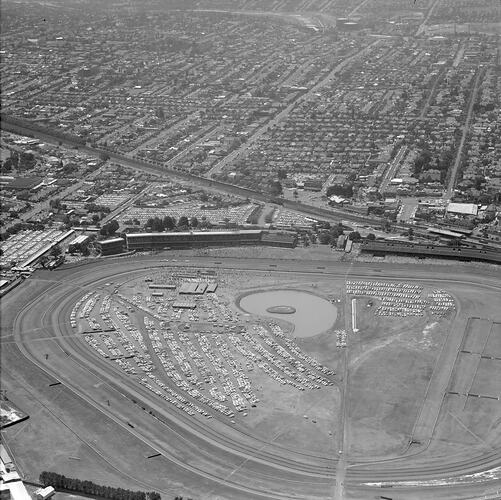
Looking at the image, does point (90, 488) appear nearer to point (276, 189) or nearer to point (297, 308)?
point (297, 308)

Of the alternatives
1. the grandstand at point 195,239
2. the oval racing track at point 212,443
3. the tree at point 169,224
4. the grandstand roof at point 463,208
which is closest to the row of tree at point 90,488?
the oval racing track at point 212,443

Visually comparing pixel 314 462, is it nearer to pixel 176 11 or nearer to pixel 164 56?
pixel 164 56

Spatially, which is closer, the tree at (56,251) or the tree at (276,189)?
the tree at (56,251)

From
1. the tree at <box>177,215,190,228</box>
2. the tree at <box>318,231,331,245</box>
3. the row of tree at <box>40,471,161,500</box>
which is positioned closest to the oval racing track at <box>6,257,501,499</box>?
the row of tree at <box>40,471,161,500</box>

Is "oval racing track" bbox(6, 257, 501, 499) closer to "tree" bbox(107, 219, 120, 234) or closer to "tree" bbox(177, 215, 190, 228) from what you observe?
"tree" bbox(107, 219, 120, 234)

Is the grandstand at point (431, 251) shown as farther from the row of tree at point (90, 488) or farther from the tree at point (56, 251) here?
the row of tree at point (90, 488)

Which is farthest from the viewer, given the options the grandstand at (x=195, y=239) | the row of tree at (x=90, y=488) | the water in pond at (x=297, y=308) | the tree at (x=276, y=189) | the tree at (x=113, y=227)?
the tree at (x=276, y=189)

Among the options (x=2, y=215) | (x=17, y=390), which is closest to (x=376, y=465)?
(x=17, y=390)
